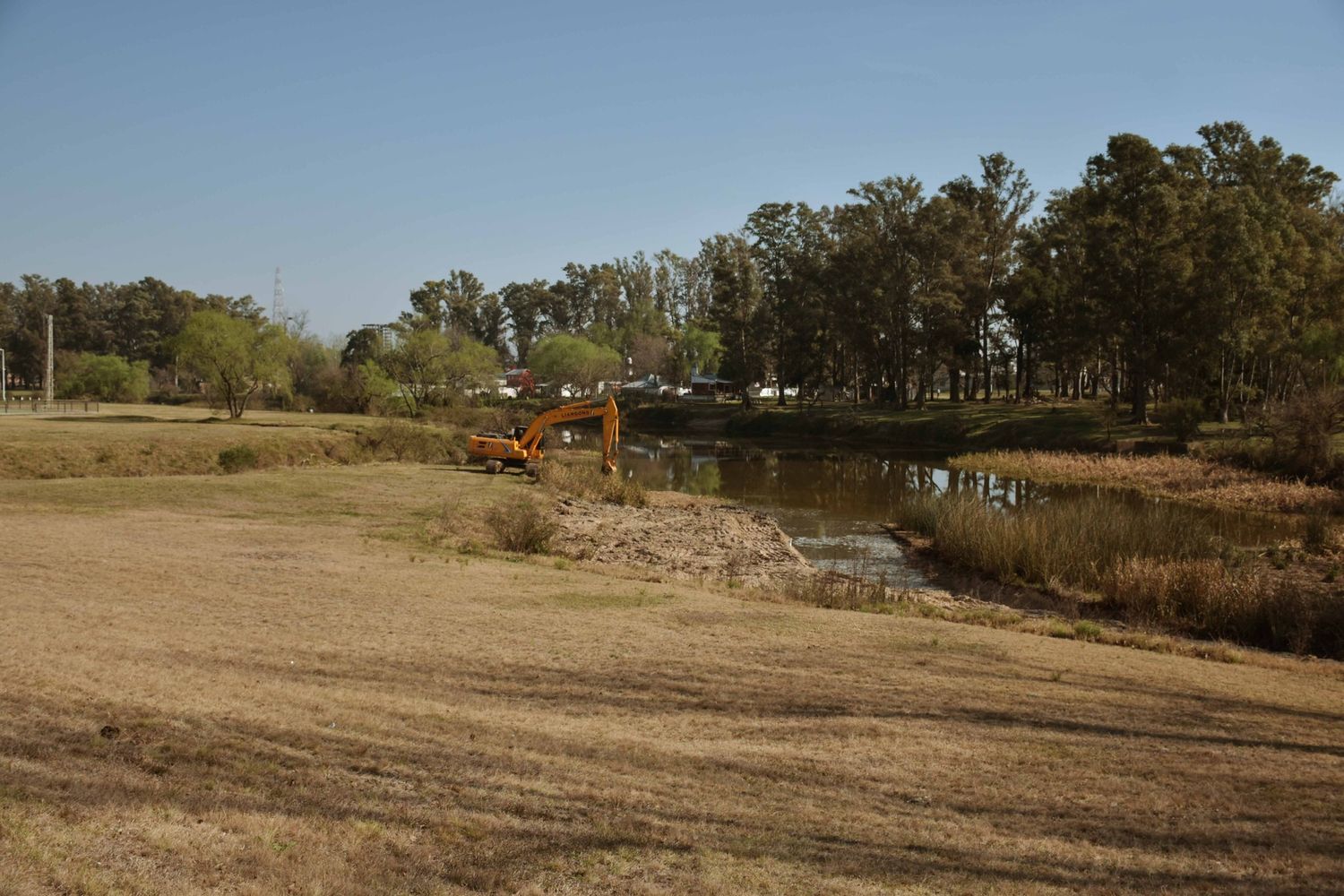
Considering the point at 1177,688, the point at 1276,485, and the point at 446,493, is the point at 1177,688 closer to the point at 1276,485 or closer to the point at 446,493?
the point at 446,493

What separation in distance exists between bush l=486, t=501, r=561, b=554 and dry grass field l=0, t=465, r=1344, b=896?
20.3 ft

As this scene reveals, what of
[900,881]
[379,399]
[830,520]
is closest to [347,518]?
[830,520]

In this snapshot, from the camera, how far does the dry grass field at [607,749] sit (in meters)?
6.04

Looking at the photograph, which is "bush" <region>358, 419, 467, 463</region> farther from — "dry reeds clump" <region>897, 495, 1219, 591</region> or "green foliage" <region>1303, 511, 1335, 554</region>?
"green foliage" <region>1303, 511, 1335, 554</region>

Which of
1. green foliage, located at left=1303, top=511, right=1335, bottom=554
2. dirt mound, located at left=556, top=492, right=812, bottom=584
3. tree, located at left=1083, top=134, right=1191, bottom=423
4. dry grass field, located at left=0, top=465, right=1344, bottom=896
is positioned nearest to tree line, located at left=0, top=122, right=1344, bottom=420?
tree, located at left=1083, top=134, right=1191, bottom=423

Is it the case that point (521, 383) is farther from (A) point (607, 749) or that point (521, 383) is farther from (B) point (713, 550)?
(A) point (607, 749)

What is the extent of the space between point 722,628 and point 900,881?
7183mm

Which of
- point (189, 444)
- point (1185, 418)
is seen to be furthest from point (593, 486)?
point (1185, 418)

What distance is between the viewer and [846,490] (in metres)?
40.8

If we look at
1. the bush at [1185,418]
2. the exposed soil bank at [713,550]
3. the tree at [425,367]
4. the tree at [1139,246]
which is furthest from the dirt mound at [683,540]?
the tree at [425,367]

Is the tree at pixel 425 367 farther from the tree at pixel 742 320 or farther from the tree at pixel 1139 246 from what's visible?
the tree at pixel 1139 246

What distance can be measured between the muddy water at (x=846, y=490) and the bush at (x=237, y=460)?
44.9 ft

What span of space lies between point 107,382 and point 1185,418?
75.9 meters

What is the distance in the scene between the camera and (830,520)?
1259 inches
